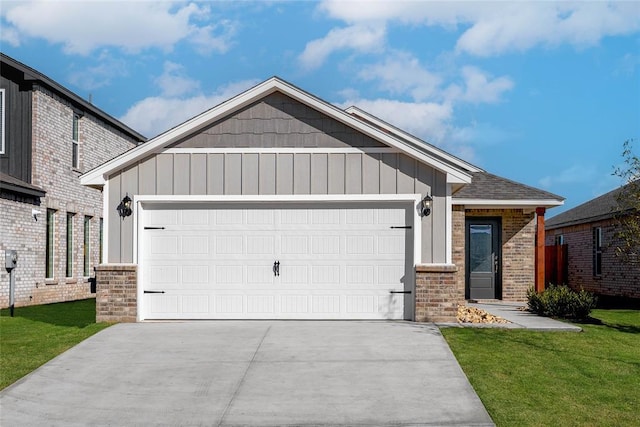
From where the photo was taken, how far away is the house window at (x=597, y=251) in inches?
885

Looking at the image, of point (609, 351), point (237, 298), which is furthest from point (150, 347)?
point (609, 351)

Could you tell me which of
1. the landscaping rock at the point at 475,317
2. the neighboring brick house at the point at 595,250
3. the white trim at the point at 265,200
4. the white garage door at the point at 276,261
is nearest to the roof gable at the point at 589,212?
the neighboring brick house at the point at 595,250

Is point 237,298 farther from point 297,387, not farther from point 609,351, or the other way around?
point 609,351

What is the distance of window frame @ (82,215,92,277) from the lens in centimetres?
2098

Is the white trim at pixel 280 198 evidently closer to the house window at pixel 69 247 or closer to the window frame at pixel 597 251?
the house window at pixel 69 247

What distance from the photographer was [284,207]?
1222cm

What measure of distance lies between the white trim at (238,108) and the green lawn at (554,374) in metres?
3.08

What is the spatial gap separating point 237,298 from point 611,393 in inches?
260

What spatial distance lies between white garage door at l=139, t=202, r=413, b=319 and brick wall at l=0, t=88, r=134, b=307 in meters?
6.59

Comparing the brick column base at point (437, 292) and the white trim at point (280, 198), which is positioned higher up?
the white trim at point (280, 198)

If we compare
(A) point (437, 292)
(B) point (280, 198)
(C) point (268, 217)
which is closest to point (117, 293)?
(C) point (268, 217)

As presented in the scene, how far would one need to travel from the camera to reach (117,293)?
39.7ft

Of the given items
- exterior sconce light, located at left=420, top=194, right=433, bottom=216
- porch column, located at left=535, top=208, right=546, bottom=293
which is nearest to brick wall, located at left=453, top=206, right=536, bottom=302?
porch column, located at left=535, top=208, right=546, bottom=293

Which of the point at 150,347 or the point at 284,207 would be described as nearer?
the point at 150,347
